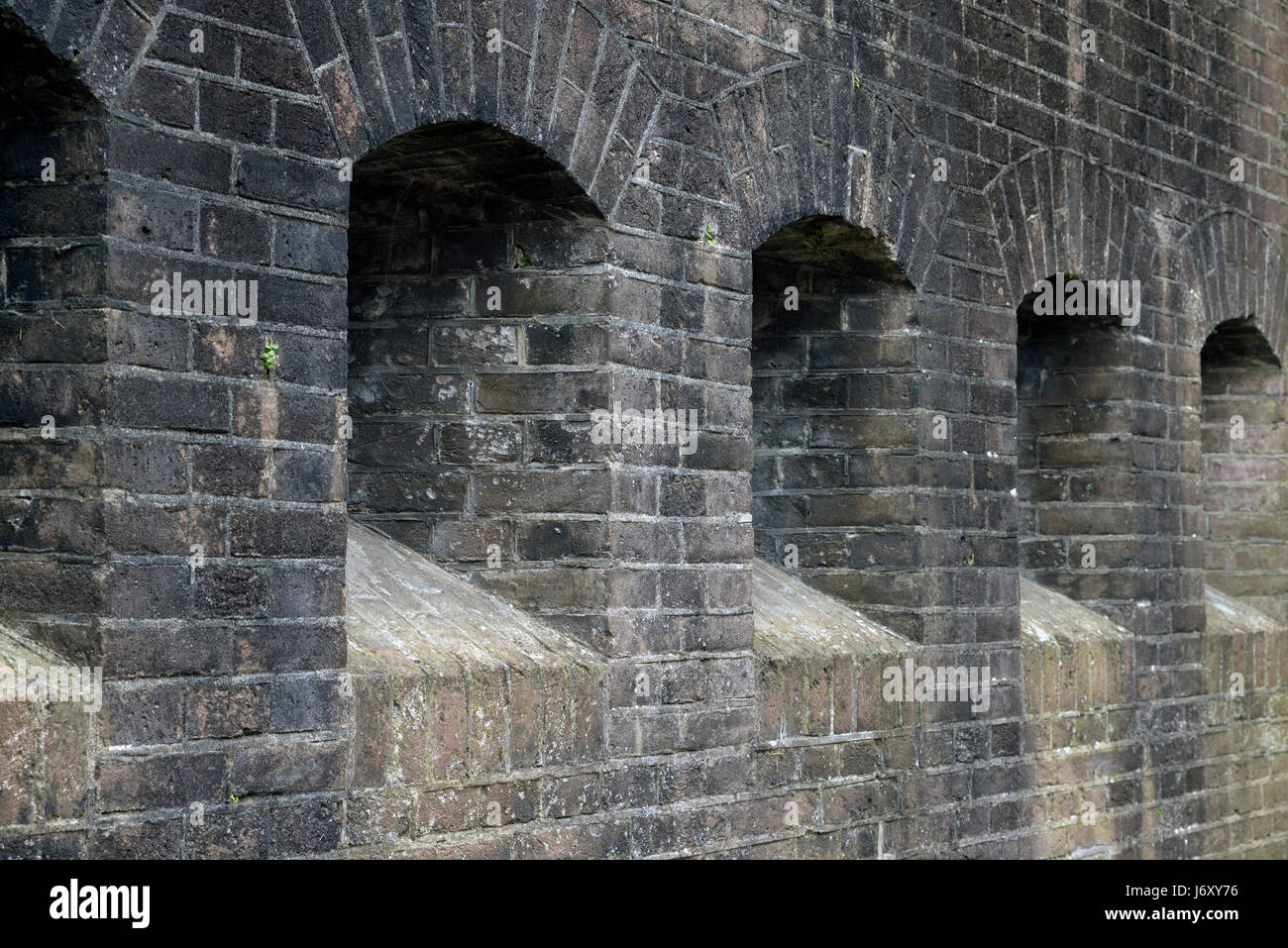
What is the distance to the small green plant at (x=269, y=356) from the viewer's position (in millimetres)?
3881

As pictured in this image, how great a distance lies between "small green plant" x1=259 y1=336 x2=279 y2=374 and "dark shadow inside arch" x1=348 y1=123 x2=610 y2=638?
0.95m

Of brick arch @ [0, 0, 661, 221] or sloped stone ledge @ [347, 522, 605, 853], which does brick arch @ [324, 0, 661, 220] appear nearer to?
brick arch @ [0, 0, 661, 221]

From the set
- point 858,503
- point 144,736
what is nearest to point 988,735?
point 858,503

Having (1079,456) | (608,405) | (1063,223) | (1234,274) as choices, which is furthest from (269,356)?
(1234,274)

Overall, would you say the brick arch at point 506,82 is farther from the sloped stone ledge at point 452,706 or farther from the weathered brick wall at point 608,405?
the sloped stone ledge at point 452,706

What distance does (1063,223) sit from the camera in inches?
266

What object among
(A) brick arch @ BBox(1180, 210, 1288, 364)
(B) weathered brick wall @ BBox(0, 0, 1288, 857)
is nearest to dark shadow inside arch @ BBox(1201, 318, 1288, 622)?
(A) brick arch @ BBox(1180, 210, 1288, 364)

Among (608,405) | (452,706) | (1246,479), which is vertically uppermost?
(608,405)

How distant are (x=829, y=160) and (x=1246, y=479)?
404 cm

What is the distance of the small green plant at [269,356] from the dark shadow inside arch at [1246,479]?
5.87 metres

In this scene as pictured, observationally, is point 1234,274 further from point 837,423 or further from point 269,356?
point 269,356

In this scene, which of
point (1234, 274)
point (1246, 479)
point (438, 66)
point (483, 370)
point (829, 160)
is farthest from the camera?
point (1246, 479)

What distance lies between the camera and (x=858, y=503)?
6.13 metres

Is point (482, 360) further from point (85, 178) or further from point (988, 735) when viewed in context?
point (988, 735)
